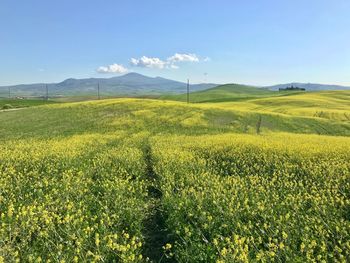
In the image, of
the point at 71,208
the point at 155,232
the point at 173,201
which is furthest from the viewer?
the point at 155,232

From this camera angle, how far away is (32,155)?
16.1 metres

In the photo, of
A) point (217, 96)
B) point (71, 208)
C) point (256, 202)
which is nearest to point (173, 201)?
point (256, 202)

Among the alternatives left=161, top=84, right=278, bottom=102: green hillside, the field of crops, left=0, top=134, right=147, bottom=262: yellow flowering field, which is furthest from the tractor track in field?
left=161, top=84, right=278, bottom=102: green hillside

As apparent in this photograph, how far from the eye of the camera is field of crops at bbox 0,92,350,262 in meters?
6.83

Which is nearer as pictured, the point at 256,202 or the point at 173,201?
the point at 256,202

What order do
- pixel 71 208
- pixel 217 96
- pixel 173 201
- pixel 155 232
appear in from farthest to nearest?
pixel 217 96 → pixel 155 232 → pixel 173 201 → pixel 71 208

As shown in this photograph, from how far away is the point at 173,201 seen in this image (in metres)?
9.61

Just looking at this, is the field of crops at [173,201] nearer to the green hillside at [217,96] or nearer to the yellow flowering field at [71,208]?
the yellow flowering field at [71,208]

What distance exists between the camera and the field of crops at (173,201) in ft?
22.4

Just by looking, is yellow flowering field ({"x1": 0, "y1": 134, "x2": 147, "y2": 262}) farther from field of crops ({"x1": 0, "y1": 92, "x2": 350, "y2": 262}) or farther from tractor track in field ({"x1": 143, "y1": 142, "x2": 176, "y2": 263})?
tractor track in field ({"x1": 143, "y1": 142, "x2": 176, "y2": 263})

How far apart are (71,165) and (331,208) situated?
10.3 m

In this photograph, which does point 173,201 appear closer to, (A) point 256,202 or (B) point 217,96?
(A) point 256,202

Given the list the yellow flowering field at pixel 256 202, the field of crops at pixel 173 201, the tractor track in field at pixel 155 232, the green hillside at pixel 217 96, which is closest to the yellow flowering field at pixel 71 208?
the field of crops at pixel 173 201

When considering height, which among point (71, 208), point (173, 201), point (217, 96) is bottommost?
point (71, 208)
